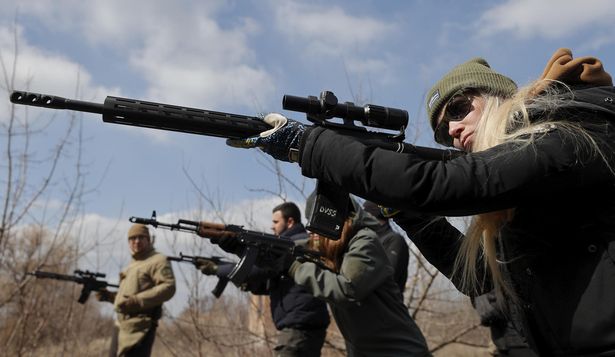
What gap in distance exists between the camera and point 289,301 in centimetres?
570

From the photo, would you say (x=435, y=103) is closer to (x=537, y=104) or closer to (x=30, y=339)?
(x=537, y=104)

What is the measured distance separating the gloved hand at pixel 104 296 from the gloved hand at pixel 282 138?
766 cm

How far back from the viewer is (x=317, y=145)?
1.94m

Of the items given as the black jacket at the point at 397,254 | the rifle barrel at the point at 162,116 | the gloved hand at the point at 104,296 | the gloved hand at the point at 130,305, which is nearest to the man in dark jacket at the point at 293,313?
the black jacket at the point at 397,254

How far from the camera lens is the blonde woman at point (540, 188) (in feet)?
5.57

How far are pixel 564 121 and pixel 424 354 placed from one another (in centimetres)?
271

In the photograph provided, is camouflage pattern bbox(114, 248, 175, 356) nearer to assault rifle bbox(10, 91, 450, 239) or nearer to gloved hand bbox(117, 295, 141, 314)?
gloved hand bbox(117, 295, 141, 314)

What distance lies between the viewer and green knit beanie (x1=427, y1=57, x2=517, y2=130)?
2.30m

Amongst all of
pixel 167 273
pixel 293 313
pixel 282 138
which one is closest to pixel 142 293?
pixel 167 273

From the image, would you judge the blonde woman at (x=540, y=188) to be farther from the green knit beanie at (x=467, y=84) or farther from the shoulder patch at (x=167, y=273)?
the shoulder patch at (x=167, y=273)

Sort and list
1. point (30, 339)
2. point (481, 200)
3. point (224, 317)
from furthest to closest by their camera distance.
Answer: point (224, 317), point (30, 339), point (481, 200)

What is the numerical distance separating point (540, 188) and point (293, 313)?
4.16 meters

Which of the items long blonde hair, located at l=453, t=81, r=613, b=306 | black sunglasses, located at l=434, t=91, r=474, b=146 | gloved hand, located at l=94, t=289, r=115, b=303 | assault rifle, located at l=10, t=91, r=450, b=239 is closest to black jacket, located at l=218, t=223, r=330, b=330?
assault rifle, located at l=10, t=91, r=450, b=239

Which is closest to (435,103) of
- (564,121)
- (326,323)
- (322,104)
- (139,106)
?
(322,104)
